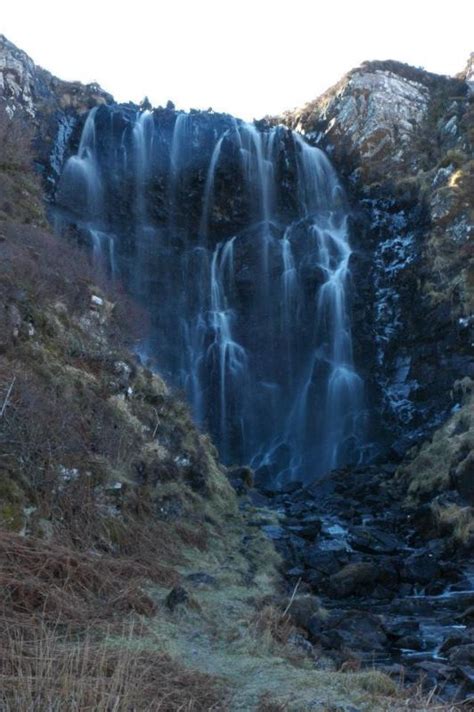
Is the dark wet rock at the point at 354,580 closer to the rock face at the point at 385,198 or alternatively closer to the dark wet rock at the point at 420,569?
the dark wet rock at the point at 420,569

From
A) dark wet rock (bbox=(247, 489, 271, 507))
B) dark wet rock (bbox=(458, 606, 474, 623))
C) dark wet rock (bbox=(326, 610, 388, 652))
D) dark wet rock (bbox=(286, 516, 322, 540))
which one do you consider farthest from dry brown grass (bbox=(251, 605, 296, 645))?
dark wet rock (bbox=(247, 489, 271, 507))

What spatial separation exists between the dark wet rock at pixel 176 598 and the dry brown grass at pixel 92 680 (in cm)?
195

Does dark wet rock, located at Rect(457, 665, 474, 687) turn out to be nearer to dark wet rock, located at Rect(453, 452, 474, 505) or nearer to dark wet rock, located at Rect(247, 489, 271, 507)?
dark wet rock, located at Rect(453, 452, 474, 505)

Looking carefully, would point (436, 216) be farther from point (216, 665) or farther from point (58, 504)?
point (216, 665)

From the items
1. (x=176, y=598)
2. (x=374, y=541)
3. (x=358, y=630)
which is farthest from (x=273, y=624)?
(x=374, y=541)

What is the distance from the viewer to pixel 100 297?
57.3 feet

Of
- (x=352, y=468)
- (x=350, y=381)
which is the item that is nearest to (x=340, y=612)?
(x=352, y=468)

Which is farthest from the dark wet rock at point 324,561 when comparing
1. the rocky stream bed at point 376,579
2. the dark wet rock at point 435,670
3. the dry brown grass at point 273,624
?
the dark wet rock at point 435,670

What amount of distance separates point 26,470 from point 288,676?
4.91 metres

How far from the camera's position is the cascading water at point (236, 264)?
31.0 metres

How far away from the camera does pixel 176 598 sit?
8.14 meters

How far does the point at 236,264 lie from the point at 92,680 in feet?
103

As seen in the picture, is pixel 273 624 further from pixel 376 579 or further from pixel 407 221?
pixel 407 221

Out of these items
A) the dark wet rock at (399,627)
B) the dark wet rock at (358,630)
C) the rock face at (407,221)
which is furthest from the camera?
the rock face at (407,221)
